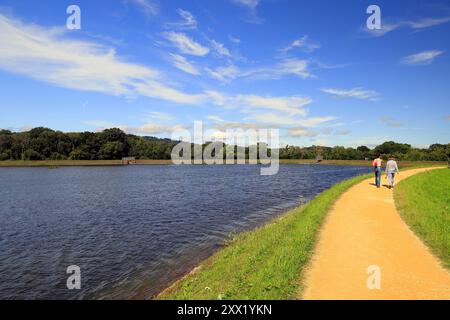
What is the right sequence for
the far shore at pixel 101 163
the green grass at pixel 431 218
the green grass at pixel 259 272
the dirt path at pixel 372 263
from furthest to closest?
the far shore at pixel 101 163 → the green grass at pixel 431 218 → the green grass at pixel 259 272 → the dirt path at pixel 372 263

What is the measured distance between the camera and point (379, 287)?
8.55m

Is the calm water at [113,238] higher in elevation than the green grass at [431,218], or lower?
lower

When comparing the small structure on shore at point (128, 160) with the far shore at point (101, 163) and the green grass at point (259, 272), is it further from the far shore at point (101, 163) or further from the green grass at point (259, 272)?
the green grass at point (259, 272)

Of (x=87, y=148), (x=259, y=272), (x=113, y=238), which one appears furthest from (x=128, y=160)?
(x=259, y=272)

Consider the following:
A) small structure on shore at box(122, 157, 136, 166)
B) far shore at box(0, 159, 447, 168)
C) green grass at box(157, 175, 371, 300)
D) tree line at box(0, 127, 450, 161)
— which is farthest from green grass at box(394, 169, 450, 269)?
small structure on shore at box(122, 157, 136, 166)

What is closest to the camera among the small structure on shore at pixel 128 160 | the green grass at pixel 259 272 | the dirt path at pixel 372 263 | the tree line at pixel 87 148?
the dirt path at pixel 372 263

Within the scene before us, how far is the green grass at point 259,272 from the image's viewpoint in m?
8.76

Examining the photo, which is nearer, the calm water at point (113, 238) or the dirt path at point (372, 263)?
the dirt path at point (372, 263)

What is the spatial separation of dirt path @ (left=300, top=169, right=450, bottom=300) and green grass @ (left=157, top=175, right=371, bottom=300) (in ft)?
1.62

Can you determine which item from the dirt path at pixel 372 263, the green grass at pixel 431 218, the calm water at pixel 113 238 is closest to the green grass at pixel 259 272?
the dirt path at pixel 372 263

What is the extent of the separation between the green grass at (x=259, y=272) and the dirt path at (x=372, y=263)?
0.49 m

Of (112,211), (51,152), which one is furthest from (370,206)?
(51,152)
